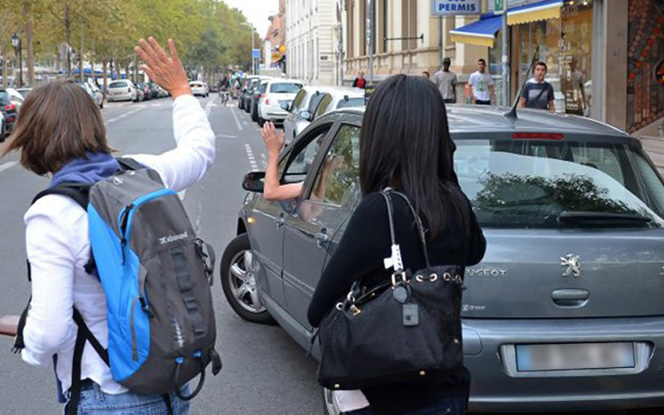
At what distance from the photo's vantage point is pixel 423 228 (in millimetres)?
2688

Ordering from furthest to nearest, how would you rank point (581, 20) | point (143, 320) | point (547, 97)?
point (581, 20) → point (547, 97) → point (143, 320)

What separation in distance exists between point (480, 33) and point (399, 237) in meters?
22.6

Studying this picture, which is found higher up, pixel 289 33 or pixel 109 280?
pixel 289 33

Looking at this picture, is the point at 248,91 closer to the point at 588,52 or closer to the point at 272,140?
the point at 588,52

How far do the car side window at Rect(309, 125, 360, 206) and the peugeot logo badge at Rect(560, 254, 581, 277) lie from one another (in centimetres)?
114

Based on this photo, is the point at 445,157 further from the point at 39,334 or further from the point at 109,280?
the point at 39,334

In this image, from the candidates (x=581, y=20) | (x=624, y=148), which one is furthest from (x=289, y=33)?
(x=624, y=148)

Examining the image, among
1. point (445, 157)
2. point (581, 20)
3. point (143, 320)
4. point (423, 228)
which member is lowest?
point (143, 320)

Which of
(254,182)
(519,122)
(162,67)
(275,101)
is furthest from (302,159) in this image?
(275,101)

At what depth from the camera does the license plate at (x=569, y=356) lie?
14.1ft

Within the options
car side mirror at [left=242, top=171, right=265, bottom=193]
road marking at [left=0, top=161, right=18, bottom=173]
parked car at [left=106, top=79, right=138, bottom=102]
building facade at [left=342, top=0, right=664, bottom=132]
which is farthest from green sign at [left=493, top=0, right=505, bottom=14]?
parked car at [left=106, top=79, right=138, bottom=102]

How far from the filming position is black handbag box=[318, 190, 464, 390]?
256 cm

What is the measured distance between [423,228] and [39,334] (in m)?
1.06

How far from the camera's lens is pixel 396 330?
2561 mm
